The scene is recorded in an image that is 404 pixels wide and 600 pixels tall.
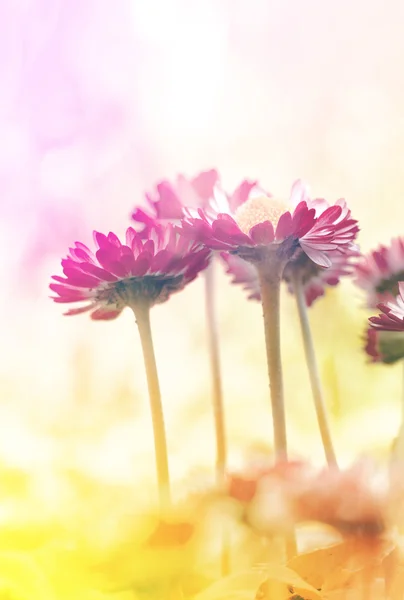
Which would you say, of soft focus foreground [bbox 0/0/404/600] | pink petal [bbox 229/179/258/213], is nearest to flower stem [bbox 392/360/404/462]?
soft focus foreground [bbox 0/0/404/600]

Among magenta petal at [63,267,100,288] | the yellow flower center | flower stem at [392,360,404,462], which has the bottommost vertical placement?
flower stem at [392,360,404,462]

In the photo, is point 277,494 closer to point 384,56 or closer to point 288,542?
point 288,542

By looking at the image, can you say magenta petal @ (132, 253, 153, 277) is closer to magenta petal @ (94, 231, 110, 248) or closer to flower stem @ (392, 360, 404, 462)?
magenta petal @ (94, 231, 110, 248)

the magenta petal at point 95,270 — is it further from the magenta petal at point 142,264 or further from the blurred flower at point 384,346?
the blurred flower at point 384,346

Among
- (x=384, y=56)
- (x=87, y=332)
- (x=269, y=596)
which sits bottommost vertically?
(x=269, y=596)

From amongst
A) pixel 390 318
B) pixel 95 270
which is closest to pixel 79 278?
pixel 95 270

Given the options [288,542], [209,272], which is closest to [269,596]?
[288,542]

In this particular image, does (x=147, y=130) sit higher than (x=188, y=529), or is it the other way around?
(x=147, y=130)
